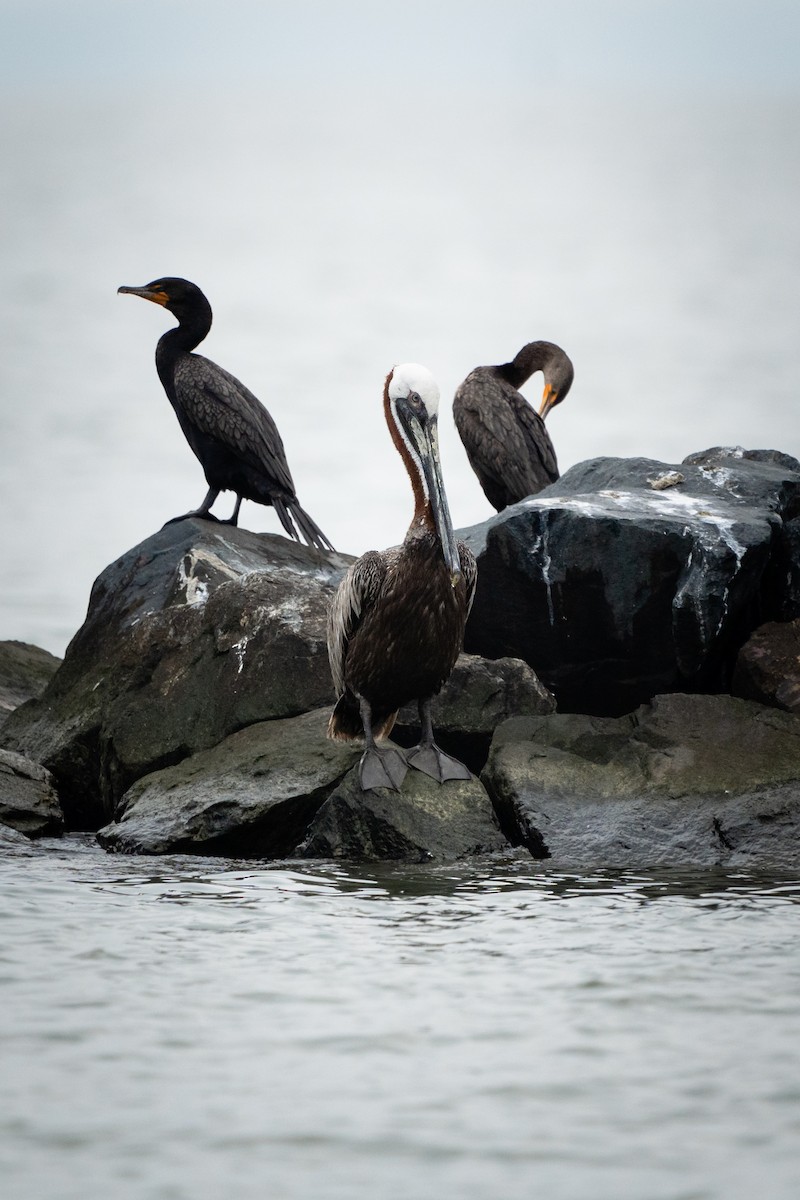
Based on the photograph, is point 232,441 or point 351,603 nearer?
point 351,603

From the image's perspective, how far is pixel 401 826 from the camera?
5.72 m

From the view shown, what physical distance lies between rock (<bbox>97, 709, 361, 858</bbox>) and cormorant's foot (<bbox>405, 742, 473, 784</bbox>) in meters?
0.31

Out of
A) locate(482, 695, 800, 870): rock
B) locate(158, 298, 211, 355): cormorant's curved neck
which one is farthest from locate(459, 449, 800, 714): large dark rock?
locate(158, 298, 211, 355): cormorant's curved neck

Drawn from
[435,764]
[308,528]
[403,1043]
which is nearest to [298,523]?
[308,528]

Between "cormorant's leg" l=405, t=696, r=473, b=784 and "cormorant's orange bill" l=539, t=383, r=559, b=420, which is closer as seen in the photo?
"cormorant's leg" l=405, t=696, r=473, b=784

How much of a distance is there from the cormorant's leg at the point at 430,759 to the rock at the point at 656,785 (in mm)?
164

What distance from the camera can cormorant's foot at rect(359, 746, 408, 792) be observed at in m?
5.84

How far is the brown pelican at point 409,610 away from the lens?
228 inches

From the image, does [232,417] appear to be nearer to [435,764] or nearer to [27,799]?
[27,799]

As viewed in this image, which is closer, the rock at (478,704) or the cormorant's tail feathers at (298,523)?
the rock at (478,704)

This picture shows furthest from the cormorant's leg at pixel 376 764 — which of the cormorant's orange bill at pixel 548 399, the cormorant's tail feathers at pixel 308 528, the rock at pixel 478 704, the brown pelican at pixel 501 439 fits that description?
the cormorant's orange bill at pixel 548 399

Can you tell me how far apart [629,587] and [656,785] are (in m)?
1.35

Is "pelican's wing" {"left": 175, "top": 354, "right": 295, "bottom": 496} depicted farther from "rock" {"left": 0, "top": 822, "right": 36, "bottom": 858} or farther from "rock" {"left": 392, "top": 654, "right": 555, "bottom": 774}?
"rock" {"left": 0, "top": 822, "right": 36, "bottom": 858}

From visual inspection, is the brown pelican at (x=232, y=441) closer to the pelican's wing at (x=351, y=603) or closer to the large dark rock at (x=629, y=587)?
the large dark rock at (x=629, y=587)
